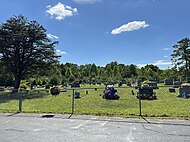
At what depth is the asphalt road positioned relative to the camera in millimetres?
5672

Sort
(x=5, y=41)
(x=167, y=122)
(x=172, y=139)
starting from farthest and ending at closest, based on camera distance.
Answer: (x=5, y=41), (x=167, y=122), (x=172, y=139)

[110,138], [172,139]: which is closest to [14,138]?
[110,138]

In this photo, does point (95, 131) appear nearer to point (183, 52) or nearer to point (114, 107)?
point (114, 107)

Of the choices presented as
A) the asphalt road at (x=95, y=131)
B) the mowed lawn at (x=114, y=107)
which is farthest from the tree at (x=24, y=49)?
the asphalt road at (x=95, y=131)

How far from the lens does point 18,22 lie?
35406 mm

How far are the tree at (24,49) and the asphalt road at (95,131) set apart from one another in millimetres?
28282

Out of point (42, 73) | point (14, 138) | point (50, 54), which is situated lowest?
point (14, 138)

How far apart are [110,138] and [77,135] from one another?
1028 millimetres

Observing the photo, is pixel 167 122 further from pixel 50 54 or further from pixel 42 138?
pixel 50 54

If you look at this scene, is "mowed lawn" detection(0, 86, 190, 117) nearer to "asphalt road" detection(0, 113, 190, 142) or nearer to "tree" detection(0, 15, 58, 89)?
"asphalt road" detection(0, 113, 190, 142)

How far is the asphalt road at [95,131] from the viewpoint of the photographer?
223 inches

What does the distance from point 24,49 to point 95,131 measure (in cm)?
3148

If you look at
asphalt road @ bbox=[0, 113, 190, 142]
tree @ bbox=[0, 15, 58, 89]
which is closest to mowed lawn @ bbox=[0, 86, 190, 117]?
asphalt road @ bbox=[0, 113, 190, 142]

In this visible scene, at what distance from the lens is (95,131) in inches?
256
